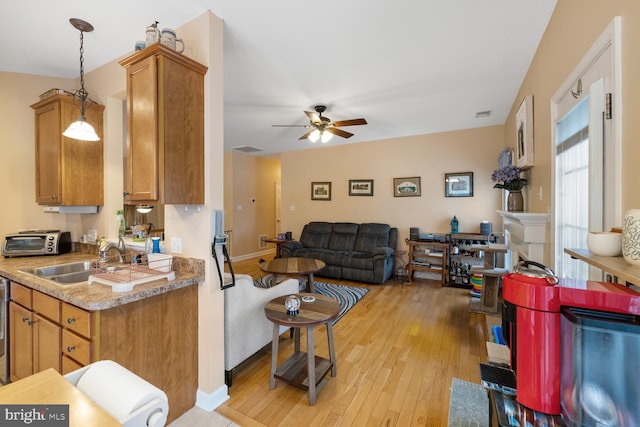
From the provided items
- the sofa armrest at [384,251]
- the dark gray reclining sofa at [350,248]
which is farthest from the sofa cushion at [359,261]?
the sofa armrest at [384,251]

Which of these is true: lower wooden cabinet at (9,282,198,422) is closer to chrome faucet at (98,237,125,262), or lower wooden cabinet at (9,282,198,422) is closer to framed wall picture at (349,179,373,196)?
chrome faucet at (98,237,125,262)

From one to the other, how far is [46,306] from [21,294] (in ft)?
1.35

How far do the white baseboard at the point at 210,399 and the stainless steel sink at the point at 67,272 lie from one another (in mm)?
1255

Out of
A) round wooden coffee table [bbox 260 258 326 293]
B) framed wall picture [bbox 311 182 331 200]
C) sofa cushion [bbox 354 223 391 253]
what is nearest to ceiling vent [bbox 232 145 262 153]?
framed wall picture [bbox 311 182 331 200]

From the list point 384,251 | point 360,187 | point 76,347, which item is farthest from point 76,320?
point 360,187

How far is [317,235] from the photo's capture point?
18.9 feet

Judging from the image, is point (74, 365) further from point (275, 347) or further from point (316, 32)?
point (316, 32)

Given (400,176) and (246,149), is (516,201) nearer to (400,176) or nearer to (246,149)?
(400,176)

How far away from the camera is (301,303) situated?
219 centimetres

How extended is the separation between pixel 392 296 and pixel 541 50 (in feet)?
10.7

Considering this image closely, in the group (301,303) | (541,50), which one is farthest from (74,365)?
(541,50)

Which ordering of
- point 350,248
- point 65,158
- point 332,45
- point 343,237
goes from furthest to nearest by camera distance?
point 343,237
point 350,248
point 65,158
point 332,45

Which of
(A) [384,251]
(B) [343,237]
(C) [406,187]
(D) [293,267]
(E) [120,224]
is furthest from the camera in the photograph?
(B) [343,237]

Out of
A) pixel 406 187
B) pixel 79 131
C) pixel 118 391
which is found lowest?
pixel 118 391
